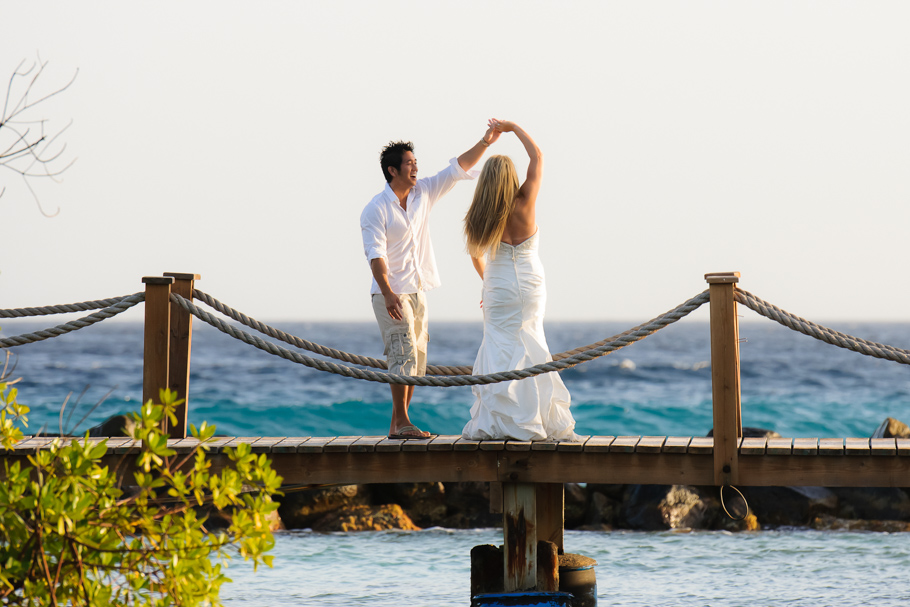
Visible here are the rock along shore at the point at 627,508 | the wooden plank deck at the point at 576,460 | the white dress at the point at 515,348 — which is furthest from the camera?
the rock along shore at the point at 627,508

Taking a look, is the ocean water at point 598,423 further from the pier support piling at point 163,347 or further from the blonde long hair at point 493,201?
the blonde long hair at point 493,201

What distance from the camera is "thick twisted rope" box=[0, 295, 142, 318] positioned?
5.73 m

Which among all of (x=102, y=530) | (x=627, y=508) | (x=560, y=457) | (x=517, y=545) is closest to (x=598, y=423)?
(x=627, y=508)

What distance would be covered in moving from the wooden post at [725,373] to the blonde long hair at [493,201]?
46.5 inches

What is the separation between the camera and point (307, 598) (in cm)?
827

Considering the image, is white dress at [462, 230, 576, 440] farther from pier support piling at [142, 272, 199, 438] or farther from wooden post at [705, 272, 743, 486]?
pier support piling at [142, 272, 199, 438]

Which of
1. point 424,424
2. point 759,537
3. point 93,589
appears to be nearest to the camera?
point 93,589

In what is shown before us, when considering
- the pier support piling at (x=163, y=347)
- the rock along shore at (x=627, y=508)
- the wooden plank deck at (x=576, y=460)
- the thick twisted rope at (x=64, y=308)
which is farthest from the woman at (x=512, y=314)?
the rock along shore at (x=627, y=508)

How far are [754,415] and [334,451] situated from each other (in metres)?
18.0

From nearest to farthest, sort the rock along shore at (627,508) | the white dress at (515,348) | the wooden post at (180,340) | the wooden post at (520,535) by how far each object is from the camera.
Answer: the white dress at (515,348) < the wooden post at (520,535) < the wooden post at (180,340) < the rock along shore at (627,508)

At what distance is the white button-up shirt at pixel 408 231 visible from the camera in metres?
5.45

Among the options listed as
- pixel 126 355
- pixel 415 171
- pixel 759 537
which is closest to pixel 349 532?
pixel 759 537

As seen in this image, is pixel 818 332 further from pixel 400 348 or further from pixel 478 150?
pixel 400 348

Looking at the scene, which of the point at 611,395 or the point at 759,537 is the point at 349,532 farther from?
the point at 611,395
